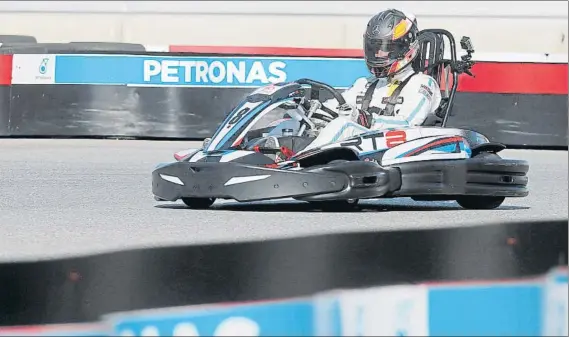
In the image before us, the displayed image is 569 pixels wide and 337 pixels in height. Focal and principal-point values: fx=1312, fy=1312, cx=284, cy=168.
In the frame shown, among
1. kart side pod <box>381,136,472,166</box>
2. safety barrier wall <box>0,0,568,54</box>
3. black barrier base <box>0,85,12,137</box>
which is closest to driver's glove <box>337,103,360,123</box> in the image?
kart side pod <box>381,136,472,166</box>

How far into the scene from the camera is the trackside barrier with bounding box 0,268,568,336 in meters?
2.89

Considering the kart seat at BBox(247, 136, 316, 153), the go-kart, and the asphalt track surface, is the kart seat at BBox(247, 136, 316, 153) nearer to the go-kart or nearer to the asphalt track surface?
the go-kart

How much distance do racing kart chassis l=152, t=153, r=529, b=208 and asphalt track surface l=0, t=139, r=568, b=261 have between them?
130 millimetres

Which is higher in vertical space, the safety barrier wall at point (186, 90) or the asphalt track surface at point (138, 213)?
the safety barrier wall at point (186, 90)

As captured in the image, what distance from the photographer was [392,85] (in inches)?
323

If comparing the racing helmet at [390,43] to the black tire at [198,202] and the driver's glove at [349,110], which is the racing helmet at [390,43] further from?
the black tire at [198,202]

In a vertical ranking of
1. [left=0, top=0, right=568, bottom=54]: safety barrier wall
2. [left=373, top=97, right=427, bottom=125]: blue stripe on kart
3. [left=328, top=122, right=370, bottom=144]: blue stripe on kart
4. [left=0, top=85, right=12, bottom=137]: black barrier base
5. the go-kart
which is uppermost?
[left=0, top=0, right=568, bottom=54]: safety barrier wall

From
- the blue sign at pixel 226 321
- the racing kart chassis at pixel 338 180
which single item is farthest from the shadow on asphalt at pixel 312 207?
the blue sign at pixel 226 321

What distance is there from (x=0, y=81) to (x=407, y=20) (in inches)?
254

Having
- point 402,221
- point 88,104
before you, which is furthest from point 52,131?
point 402,221

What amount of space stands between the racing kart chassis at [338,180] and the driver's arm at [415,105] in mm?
433

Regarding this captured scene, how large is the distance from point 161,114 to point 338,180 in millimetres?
6591

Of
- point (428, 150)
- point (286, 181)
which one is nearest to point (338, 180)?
point (286, 181)

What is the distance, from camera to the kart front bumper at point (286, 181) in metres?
7.27
